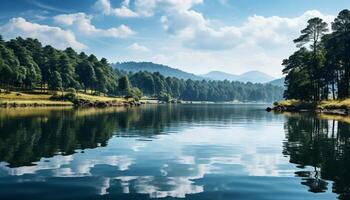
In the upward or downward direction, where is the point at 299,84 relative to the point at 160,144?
upward

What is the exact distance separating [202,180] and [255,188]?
10.0 ft

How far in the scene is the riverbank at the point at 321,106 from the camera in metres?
96.5

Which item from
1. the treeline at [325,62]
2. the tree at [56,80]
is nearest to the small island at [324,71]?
the treeline at [325,62]

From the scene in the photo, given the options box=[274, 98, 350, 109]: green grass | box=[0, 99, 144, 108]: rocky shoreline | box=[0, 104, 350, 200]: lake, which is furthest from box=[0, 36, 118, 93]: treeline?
box=[0, 104, 350, 200]: lake

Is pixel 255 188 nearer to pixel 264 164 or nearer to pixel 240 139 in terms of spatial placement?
pixel 264 164

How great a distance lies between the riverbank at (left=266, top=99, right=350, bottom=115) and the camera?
317 ft

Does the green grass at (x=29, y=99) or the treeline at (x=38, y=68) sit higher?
the treeline at (x=38, y=68)

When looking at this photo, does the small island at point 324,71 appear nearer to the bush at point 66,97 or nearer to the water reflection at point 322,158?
the water reflection at point 322,158

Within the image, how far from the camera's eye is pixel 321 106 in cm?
10969

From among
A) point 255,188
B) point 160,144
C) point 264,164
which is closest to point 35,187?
point 255,188

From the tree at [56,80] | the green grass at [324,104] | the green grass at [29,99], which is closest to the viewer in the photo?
the green grass at [324,104]

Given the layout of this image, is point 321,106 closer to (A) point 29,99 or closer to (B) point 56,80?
(A) point 29,99

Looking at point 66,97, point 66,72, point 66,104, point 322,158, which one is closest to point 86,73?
point 66,72

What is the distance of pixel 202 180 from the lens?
70.9 feet
